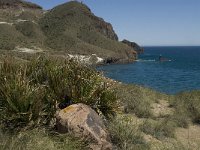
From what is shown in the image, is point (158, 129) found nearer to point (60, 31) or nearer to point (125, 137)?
point (125, 137)

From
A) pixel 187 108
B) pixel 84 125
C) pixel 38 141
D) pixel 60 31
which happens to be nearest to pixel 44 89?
pixel 84 125

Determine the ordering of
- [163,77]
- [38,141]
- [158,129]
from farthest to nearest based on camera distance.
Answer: [163,77]
[158,129]
[38,141]

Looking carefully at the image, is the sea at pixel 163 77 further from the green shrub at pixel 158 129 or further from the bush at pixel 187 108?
the green shrub at pixel 158 129

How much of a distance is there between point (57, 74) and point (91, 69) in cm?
120

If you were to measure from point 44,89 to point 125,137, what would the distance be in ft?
6.43

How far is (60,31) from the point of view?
445 ft

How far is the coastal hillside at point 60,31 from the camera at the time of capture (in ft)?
378

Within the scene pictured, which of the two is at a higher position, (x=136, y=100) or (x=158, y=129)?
(x=136, y=100)

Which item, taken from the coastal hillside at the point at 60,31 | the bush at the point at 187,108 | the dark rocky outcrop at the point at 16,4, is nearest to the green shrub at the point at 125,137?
the bush at the point at 187,108

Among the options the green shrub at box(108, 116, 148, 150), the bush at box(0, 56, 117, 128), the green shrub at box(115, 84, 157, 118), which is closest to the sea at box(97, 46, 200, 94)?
the green shrub at box(115, 84, 157, 118)

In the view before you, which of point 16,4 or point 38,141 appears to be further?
point 16,4

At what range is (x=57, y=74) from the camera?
8.43 m

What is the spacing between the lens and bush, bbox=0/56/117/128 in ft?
23.7

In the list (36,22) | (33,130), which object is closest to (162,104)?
(33,130)
